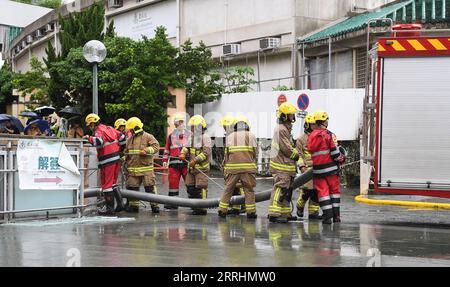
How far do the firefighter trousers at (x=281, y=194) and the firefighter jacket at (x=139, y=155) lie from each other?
276cm

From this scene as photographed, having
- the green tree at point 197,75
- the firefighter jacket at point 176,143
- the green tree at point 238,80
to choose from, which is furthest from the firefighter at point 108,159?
the green tree at point 238,80

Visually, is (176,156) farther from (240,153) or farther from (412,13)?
(412,13)

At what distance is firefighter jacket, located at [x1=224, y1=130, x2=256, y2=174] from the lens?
37.3 ft

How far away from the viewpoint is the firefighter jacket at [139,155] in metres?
12.8

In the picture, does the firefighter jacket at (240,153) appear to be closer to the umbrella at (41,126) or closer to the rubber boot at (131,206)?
the rubber boot at (131,206)

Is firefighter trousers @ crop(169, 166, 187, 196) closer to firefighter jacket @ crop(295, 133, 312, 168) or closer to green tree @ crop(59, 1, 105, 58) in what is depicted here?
firefighter jacket @ crop(295, 133, 312, 168)

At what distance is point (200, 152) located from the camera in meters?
Answer: 12.8

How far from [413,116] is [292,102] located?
9.36 metres

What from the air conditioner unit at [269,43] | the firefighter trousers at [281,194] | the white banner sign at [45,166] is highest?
the air conditioner unit at [269,43]

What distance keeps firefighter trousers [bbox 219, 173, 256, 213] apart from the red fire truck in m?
1.99

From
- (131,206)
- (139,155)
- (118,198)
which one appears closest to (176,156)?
(139,155)

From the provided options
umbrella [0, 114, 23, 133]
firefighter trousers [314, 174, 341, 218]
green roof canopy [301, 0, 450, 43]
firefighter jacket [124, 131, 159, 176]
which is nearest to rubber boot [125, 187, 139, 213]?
firefighter jacket [124, 131, 159, 176]

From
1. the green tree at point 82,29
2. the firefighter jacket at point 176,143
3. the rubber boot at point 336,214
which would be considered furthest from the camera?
the green tree at point 82,29
